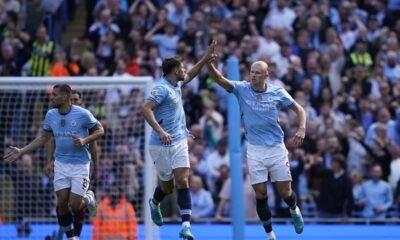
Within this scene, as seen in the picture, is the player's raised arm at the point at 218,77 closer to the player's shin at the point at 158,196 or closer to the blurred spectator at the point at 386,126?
the player's shin at the point at 158,196

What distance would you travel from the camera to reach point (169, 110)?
17031 millimetres

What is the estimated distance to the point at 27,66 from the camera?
25984 mm

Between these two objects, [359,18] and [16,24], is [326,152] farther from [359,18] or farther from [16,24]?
[16,24]

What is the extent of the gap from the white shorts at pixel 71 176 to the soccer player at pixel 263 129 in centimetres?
225

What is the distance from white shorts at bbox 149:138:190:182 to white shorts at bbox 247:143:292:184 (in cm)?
90

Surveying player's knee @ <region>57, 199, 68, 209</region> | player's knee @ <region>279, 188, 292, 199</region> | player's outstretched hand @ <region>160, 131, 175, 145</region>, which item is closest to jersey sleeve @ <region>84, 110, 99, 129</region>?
player's knee @ <region>57, 199, 68, 209</region>

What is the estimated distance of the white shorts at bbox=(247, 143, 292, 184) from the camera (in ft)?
56.0

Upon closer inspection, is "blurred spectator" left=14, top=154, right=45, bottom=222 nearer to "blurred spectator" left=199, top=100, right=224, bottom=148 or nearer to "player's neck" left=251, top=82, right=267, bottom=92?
"blurred spectator" left=199, top=100, right=224, bottom=148

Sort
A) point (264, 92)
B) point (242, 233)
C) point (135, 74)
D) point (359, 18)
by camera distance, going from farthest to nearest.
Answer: point (359, 18) → point (135, 74) → point (242, 233) → point (264, 92)

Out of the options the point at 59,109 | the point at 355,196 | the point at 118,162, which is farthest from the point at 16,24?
the point at 59,109

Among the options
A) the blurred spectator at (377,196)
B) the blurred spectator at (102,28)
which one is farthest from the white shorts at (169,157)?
the blurred spectator at (102,28)

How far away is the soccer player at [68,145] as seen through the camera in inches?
676

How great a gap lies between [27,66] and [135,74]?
7.89ft

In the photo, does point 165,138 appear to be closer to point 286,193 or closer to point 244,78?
point 286,193
